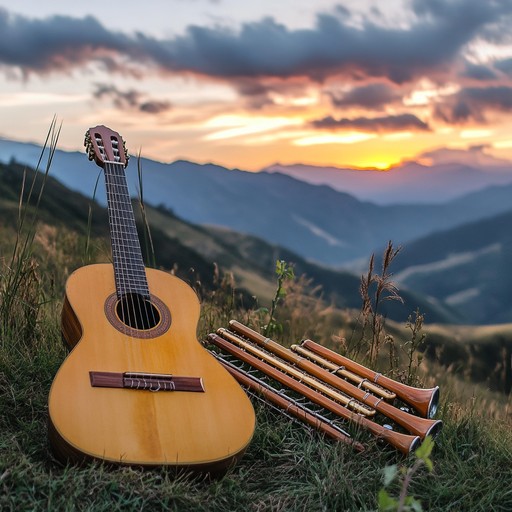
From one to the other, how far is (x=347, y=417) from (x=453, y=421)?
911 mm

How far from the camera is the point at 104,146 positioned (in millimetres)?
4504

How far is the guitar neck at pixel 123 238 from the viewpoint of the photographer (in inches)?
157

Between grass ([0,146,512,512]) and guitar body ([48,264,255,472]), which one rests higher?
guitar body ([48,264,255,472])

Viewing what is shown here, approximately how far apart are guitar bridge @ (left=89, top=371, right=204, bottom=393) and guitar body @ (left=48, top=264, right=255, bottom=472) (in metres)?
0.02

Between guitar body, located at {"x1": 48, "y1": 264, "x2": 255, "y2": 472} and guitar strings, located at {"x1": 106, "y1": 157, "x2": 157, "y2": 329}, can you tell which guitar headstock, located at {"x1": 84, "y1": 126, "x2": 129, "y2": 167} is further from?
guitar body, located at {"x1": 48, "y1": 264, "x2": 255, "y2": 472}

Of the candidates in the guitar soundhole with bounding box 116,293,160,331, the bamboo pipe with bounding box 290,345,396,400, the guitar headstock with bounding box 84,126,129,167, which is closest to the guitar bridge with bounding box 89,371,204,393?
the guitar soundhole with bounding box 116,293,160,331

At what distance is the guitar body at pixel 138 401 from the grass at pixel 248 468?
0.40ft

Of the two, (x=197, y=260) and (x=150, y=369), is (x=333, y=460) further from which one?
(x=197, y=260)

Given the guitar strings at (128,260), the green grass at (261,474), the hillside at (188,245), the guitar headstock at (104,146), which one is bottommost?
the hillside at (188,245)

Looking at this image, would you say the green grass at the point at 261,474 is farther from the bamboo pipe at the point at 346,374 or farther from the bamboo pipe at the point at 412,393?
the bamboo pipe at the point at 346,374

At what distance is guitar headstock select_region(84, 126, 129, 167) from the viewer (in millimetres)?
4445

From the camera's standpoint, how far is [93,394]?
3.18 meters

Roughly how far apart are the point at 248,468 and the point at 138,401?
81 cm

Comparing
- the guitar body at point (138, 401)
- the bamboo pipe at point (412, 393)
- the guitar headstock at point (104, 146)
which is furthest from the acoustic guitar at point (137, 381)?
the bamboo pipe at point (412, 393)
